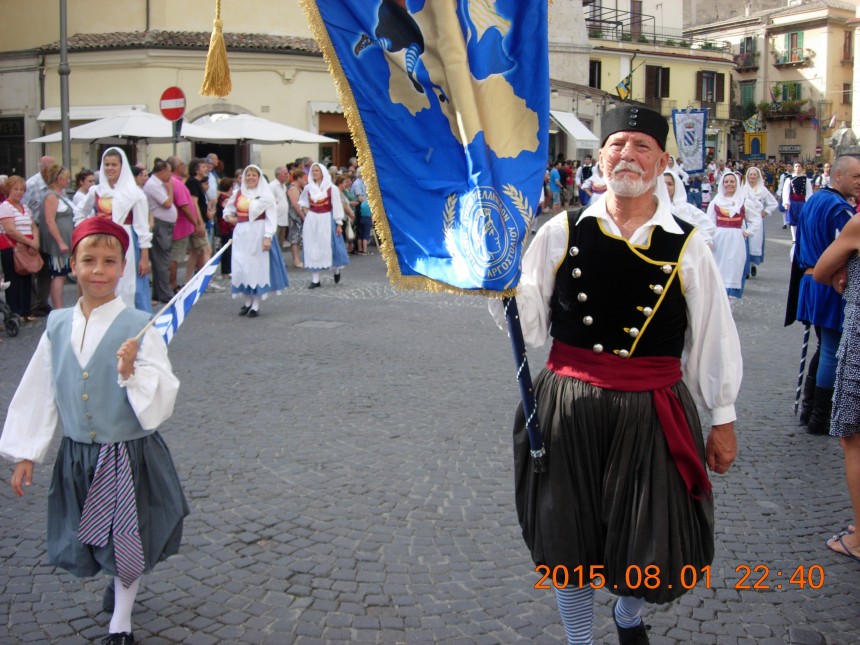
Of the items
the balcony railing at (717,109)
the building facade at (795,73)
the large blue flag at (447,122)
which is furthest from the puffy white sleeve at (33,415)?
the building facade at (795,73)

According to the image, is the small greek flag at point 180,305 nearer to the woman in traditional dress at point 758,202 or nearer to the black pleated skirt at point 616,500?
the black pleated skirt at point 616,500

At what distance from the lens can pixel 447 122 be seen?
2.96m

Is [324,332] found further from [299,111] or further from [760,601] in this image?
[299,111]

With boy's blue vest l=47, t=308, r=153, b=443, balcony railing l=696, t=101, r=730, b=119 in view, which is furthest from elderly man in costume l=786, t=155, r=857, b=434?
balcony railing l=696, t=101, r=730, b=119

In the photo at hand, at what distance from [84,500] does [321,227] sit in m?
11.1

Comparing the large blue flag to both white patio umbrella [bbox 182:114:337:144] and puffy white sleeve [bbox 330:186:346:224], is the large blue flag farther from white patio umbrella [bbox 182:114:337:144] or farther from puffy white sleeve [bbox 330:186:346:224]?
white patio umbrella [bbox 182:114:337:144]

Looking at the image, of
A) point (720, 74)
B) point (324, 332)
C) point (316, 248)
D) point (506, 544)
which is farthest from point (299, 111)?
point (720, 74)

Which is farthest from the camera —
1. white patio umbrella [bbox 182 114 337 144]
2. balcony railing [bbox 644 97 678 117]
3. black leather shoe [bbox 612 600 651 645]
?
balcony railing [bbox 644 97 678 117]

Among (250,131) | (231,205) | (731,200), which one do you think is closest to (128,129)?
(250,131)

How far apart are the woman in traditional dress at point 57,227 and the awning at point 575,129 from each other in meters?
28.2

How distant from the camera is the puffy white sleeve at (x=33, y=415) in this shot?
3527 millimetres

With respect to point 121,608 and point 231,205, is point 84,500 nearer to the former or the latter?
point 121,608

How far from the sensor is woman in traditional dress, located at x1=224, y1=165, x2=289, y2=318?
11.4 meters

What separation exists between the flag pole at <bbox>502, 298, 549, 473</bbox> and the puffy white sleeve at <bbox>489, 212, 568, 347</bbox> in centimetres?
13
